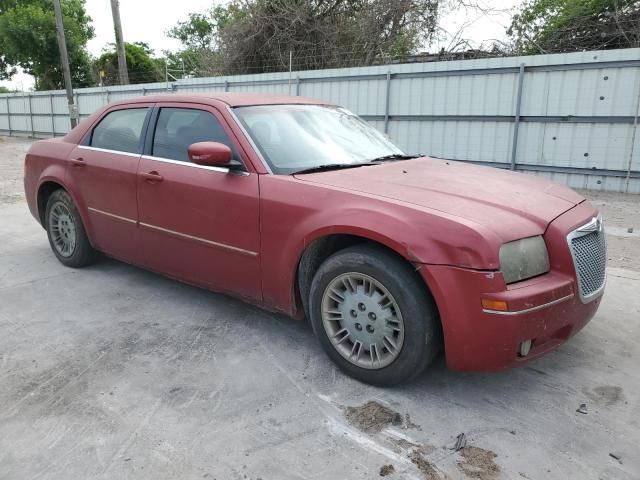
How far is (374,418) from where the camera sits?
8.75ft

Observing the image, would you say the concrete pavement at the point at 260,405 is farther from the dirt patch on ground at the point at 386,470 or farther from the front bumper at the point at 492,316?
the front bumper at the point at 492,316

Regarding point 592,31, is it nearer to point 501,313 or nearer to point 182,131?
point 182,131

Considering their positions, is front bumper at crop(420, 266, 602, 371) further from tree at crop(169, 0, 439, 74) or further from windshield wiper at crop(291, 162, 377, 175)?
tree at crop(169, 0, 439, 74)

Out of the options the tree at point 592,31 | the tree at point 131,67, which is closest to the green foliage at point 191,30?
the tree at point 131,67

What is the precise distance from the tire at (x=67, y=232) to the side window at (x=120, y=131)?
0.68 metres

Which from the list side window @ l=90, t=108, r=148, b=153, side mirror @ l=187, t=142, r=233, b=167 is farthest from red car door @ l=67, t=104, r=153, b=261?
side mirror @ l=187, t=142, r=233, b=167

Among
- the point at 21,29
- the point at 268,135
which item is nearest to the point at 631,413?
the point at 268,135

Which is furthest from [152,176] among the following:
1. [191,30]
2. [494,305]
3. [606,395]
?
[191,30]

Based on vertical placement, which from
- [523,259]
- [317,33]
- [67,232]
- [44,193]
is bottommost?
[67,232]

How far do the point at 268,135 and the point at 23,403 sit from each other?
2137mm

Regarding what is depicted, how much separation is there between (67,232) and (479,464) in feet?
13.9

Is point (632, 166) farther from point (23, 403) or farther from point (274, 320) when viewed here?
point (23, 403)

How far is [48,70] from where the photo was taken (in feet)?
100

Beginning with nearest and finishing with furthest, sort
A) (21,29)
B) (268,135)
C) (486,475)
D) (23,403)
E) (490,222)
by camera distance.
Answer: (486,475), (490,222), (23,403), (268,135), (21,29)
